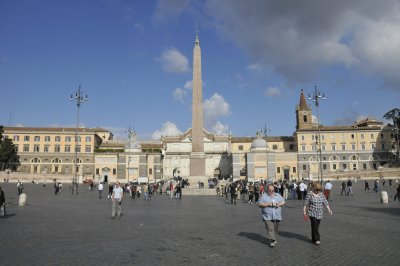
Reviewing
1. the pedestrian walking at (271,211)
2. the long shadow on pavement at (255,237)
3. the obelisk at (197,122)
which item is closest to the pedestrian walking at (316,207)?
the pedestrian walking at (271,211)

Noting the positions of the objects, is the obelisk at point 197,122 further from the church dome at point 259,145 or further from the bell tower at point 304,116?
the bell tower at point 304,116

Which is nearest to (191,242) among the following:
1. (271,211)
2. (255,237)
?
(255,237)

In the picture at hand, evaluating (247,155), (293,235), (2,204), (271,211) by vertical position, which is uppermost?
(247,155)

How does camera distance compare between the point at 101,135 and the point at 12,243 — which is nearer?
the point at 12,243

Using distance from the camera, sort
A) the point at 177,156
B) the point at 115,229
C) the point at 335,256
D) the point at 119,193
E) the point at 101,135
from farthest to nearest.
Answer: the point at 101,135, the point at 177,156, the point at 119,193, the point at 115,229, the point at 335,256

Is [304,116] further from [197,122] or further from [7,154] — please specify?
[7,154]

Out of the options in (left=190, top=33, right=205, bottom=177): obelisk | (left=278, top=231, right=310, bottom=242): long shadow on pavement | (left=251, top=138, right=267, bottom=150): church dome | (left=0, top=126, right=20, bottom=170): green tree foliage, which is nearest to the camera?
(left=278, top=231, right=310, bottom=242): long shadow on pavement

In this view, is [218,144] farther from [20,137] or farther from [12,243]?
[12,243]

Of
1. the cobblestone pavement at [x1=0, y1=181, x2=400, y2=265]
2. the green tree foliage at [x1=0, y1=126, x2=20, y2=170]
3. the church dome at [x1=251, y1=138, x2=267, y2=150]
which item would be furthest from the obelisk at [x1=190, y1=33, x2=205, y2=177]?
the green tree foliage at [x1=0, y1=126, x2=20, y2=170]

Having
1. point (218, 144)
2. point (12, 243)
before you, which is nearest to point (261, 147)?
point (218, 144)

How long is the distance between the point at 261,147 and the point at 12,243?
6089cm

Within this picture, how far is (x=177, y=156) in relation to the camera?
252 ft

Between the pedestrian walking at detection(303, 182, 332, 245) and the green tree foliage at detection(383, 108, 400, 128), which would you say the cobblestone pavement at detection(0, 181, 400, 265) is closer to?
the pedestrian walking at detection(303, 182, 332, 245)

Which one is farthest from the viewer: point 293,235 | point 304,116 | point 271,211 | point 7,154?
point 304,116
